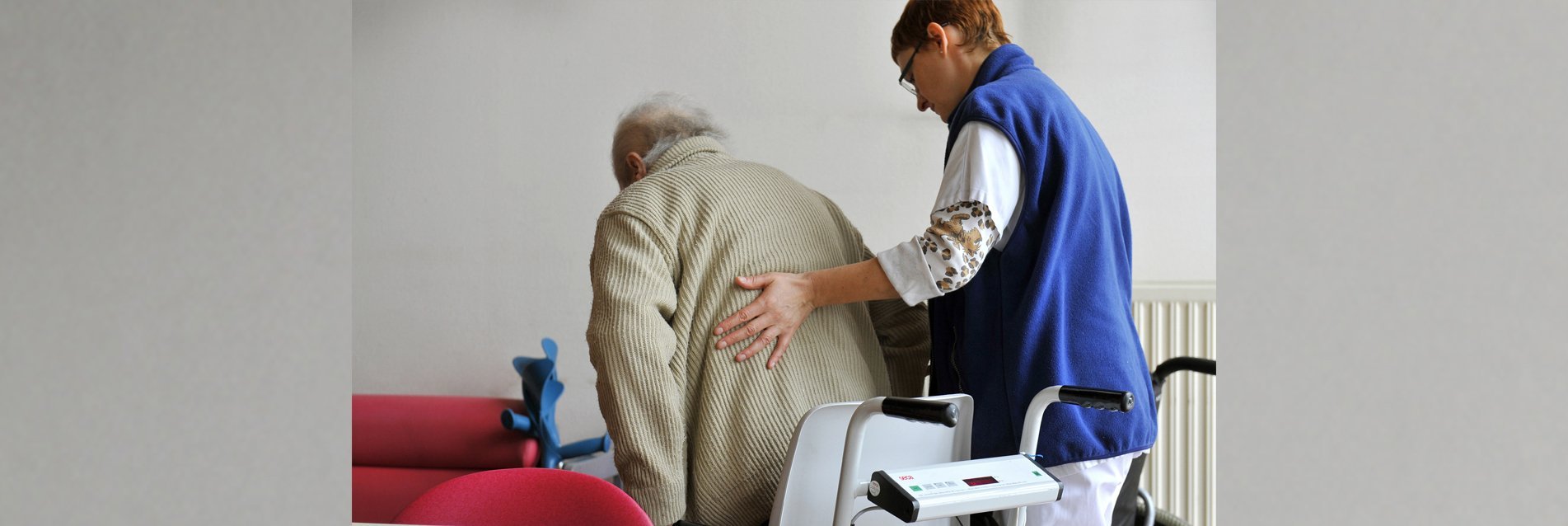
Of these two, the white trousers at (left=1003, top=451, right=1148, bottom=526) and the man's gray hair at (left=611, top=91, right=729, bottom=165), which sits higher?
the man's gray hair at (left=611, top=91, right=729, bottom=165)

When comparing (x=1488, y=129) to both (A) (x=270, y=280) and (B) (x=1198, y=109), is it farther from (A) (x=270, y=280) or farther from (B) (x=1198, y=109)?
(B) (x=1198, y=109)

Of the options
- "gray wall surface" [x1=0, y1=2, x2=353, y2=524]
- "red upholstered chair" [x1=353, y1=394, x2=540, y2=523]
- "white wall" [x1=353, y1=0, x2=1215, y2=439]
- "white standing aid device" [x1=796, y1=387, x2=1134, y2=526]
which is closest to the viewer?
"gray wall surface" [x1=0, y1=2, x2=353, y2=524]

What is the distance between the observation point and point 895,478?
2.32 feet

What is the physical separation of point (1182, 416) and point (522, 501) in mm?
1844

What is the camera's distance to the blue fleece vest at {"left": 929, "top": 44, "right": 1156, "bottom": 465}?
96 centimetres

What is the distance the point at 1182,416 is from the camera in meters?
2.31

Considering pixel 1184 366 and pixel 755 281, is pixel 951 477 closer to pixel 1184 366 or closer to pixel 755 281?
pixel 755 281

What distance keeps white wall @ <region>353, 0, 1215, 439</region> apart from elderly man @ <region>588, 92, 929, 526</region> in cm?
140

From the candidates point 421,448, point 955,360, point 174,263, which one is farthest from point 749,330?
point 421,448

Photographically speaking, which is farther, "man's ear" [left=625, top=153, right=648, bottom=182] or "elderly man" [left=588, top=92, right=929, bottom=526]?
"man's ear" [left=625, top=153, right=648, bottom=182]

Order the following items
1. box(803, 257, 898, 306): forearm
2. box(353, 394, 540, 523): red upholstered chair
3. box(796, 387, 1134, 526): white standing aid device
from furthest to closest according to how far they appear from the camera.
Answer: box(353, 394, 540, 523): red upholstered chair → box(803, 257, 898, 306): forearm → box(796, 387, 1134, 526): white standing aid device

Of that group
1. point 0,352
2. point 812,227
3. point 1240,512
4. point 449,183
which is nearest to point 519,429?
point 449,183

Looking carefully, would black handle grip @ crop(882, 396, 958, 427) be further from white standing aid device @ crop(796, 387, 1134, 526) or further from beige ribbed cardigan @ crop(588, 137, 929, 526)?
beige ribbed cardigan @ crop(588, 137, 929, 526)

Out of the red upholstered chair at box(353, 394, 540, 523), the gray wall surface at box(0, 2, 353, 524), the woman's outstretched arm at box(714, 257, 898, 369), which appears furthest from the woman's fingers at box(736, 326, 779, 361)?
the red upholstered chair at box(353, 394, 540, 523)
